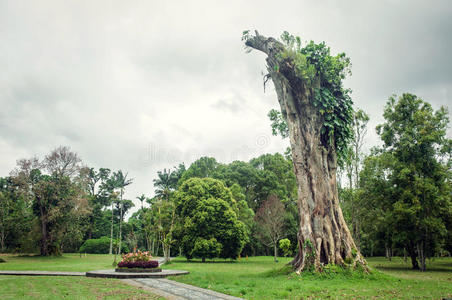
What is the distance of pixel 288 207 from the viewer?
38562 millimetres

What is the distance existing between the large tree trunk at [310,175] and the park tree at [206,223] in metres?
15.2

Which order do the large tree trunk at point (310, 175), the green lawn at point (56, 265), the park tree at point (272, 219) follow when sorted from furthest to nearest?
1. the park tree at point (272, 219)
2. the green lawn at point (56, 265)
3. the large tree trunk at point (310, 175)

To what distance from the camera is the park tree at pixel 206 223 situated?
28381 millimetres

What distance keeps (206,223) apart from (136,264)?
→ 42.8 feet

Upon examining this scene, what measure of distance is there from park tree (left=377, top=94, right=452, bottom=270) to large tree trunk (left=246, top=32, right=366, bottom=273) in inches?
333

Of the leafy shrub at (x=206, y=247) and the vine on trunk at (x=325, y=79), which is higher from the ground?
the vine on trunk at (x=325, y=79)

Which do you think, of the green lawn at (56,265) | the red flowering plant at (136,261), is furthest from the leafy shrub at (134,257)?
the green lawn at (56,265)

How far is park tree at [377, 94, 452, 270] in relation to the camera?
19.7m

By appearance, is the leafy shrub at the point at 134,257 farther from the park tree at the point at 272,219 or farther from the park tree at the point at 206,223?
the park tree at the point at 272,219

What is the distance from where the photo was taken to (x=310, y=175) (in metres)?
14.3

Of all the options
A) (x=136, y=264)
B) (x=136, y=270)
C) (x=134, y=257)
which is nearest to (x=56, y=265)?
(x=134, y=257)

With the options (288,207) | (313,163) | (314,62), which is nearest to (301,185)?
(313,163)

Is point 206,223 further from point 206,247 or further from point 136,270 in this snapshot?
point 136,270

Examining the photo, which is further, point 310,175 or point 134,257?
point 134,257
